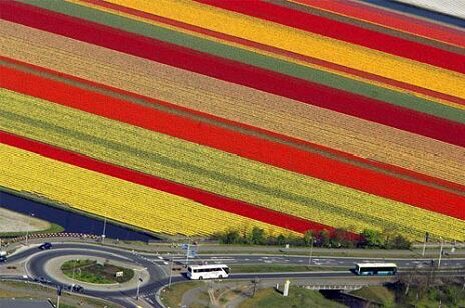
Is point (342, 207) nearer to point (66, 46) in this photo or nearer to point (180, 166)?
point (180, 166)

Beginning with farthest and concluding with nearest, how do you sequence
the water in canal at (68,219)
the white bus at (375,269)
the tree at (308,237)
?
the tree at (308,237) < the water in canal at (68,219) < the white bus at (375,269)

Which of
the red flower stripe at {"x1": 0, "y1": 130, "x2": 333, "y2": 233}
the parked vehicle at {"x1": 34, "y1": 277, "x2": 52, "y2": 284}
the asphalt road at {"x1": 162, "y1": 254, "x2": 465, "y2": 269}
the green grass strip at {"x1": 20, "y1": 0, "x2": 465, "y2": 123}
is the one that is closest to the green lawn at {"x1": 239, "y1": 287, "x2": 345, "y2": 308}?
the asphalt road at {"x1": 162, "y1": 254, "x2": 465, "y2": 269}

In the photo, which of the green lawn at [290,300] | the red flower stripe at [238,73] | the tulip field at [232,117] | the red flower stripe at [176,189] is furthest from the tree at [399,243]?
the red flower stripe at [238,73]

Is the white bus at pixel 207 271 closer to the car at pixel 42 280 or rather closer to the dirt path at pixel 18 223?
the car at pixel 42 280

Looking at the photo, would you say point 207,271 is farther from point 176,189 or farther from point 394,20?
point 394,20

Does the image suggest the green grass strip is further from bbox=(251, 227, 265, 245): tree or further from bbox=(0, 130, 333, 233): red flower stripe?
bbox=(251, 227, 265, 245): tree

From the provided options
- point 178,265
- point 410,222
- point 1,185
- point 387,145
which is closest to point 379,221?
point 410,222
